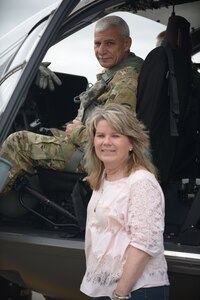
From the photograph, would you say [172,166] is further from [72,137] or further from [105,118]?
[105,118]

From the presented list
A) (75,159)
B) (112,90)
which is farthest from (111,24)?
(75,159)

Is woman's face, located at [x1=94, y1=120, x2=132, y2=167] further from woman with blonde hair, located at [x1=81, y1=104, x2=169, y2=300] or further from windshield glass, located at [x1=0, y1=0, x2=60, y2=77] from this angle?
windshield glass, located at [x1=0, y1=0, x2=60, y2=77]

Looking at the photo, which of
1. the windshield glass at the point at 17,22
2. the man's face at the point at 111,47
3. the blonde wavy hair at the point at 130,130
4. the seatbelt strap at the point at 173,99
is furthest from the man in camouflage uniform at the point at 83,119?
the blonde wavy hair at the point at 130,130

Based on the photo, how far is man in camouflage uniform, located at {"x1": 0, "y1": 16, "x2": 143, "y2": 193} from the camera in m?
3.25

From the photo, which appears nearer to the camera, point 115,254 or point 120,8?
point 115,254

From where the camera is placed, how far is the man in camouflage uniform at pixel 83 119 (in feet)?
10.7

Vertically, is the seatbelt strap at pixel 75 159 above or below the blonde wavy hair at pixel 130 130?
below

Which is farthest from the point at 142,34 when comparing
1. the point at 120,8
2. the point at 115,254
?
the point at 115,254

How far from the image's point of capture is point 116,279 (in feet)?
7.68

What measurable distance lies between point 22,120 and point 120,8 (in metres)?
1.00

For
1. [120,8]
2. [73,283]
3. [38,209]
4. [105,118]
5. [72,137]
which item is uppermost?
[120,8]

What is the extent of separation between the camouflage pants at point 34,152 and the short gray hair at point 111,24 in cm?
71

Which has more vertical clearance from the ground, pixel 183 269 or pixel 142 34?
pixel 142 34

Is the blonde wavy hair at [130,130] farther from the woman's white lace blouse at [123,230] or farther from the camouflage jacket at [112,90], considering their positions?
the camouflage jacket at [112,90]
